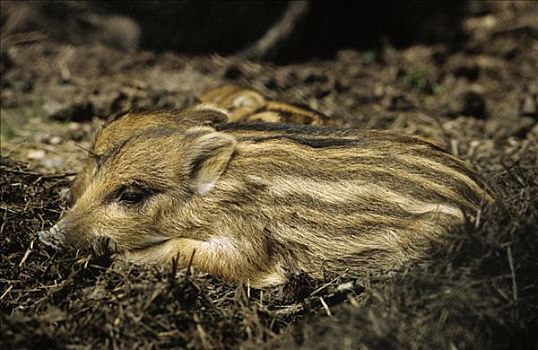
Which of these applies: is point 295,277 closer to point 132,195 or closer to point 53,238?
point 132,195

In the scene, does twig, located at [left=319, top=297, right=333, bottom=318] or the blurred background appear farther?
the blurred background

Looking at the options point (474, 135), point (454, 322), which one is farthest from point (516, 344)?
point (474, 135)

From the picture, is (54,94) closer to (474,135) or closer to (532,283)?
(474,135)

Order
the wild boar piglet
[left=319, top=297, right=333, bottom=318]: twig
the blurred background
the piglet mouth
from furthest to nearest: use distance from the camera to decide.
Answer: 1. the blurred background
2. the piglet mouth
3. the wild boar piglet
4. [left=319, top=297, right=333, bottom=318]: twig

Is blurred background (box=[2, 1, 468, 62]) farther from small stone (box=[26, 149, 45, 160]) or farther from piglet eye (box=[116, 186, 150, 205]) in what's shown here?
piglet eye (box=[116, 186, 150, 205])

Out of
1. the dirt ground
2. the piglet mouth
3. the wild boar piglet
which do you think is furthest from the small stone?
the piglet mouth
